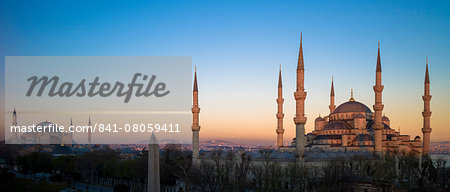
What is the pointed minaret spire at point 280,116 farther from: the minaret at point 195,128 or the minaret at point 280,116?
the minaret at point 195,128

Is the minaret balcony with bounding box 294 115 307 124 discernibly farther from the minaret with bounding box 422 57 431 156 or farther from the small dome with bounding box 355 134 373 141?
the minaret with bounding box 422 57 431 156

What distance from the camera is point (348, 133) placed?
142 ft

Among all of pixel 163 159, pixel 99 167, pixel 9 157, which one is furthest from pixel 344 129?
pixel 9 157

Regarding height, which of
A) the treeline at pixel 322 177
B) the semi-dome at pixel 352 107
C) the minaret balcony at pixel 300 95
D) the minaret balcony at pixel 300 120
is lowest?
the treeline at pixel 322 177

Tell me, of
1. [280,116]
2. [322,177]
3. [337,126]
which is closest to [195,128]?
[280,116]

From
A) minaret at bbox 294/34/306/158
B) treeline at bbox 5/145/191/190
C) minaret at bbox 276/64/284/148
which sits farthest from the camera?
minaret at bbox 276/64/284/148

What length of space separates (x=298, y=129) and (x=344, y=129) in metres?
12.9

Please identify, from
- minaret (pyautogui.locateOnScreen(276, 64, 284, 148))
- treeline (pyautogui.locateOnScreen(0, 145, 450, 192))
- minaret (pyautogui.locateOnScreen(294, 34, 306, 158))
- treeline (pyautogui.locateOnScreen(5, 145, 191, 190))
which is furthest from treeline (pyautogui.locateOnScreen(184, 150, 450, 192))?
minaret (pyautogui.locateOnScreen(276, 64, 284, 148))

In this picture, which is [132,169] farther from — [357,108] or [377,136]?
[357,108]

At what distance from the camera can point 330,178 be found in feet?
86.1

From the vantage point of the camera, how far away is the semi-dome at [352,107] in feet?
153

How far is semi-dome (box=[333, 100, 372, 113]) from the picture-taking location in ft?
153

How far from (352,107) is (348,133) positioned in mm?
4783

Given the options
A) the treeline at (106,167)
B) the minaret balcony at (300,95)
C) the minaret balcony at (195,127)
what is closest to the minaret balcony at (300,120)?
the minaret balcony at (300,95)
